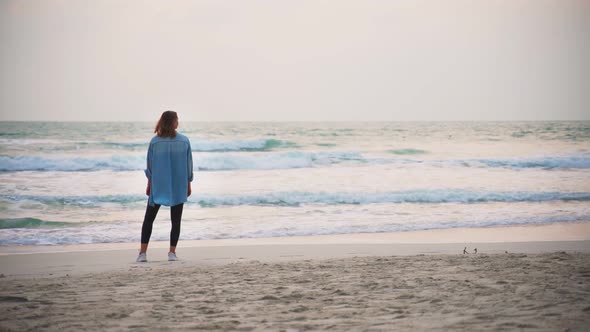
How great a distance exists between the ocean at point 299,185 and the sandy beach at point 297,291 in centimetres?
231

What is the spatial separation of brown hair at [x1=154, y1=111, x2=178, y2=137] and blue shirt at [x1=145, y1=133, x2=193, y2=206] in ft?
0.18

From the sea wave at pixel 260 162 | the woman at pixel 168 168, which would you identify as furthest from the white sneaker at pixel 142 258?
the sea wave at pixel 260 162

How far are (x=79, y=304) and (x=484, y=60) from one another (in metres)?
37.4

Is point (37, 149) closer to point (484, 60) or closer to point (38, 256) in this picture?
point (38, 256)

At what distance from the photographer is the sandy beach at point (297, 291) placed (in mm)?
3490

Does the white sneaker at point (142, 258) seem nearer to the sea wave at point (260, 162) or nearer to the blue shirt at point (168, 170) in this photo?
the blue shirt at point (168, 170)

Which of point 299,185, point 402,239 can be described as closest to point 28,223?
point 402,239

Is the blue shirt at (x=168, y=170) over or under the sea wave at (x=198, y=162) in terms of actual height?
over

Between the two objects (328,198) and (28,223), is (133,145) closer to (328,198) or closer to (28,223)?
(328,198)

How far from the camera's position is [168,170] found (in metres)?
5.94

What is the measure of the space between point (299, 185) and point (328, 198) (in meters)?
2.87

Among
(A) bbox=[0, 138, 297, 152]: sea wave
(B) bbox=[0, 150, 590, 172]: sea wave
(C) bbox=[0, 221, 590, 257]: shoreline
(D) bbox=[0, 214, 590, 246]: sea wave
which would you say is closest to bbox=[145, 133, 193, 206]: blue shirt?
(C) bbox=[0, 221, 590, 257]: shoreline

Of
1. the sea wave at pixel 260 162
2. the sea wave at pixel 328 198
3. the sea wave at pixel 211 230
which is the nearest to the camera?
the sea wave at pixel 211 230

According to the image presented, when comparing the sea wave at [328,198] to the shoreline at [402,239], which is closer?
the shoreline at [402,239]
